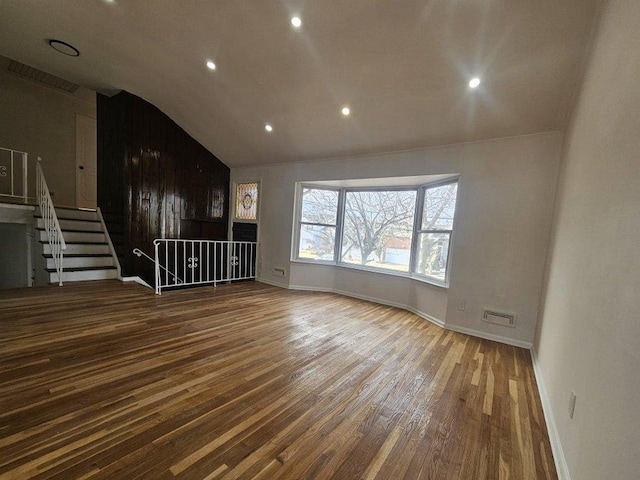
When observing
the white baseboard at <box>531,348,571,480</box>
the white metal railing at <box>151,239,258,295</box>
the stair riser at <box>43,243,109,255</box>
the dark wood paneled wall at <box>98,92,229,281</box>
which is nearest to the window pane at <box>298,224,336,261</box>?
the white metal railing at <box>151,239,258,295</box>

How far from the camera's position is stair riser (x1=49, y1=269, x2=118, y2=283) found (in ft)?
13.8

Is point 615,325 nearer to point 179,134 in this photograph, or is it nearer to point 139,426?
point 139,426

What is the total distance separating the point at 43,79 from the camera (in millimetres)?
5570

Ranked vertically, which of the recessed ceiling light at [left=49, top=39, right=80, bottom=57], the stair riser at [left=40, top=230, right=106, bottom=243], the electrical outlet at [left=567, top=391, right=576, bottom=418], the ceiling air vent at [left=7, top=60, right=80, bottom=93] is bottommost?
the electrical outlet at [left=567, top=391, right=576, bottom=418]

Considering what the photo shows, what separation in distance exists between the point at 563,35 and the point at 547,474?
3.00 metres

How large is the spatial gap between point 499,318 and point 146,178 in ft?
20.1

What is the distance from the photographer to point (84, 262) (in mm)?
4648

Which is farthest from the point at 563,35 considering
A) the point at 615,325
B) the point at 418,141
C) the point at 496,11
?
the point at 615,325

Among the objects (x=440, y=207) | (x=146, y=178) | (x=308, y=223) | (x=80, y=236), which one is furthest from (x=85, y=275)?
(x=440, y=207)

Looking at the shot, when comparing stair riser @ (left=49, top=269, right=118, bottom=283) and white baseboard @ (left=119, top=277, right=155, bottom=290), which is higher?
stair riser @ (left=49, top=269, right=118, bottom=283)

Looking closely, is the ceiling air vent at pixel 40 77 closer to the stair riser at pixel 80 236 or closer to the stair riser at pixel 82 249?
the stair riser at pixel 80 236

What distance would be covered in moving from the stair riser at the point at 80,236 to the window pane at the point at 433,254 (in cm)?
595

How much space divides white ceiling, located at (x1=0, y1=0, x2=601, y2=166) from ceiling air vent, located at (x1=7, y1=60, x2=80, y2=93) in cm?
155

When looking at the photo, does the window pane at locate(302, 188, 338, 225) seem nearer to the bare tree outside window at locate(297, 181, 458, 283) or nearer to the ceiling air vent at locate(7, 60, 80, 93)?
the bare tree outside window at locate(297, 181, 458, 283)
